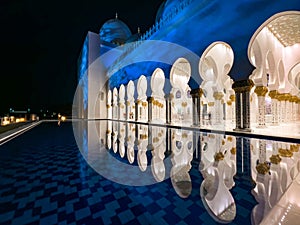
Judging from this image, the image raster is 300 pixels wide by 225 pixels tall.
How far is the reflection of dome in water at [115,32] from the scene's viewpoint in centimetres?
2306

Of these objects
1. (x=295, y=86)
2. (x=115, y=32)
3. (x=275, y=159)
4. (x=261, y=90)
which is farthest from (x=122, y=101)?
(x=275, y=159)

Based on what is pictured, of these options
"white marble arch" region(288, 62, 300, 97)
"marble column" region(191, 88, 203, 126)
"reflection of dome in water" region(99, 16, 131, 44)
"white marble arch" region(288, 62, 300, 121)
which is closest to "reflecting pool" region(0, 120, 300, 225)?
"marble column" region(191, 88, 203, 126)

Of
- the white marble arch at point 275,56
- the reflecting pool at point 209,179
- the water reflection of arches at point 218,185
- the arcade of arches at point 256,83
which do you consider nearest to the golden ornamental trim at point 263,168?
the reflecting pool at point 209,179

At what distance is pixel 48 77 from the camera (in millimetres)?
23594

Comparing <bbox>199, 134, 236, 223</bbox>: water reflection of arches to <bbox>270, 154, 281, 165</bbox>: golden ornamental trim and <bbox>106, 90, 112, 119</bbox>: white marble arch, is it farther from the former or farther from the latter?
<bbox>106, 90, 112, 119</bbox>: white marble arch

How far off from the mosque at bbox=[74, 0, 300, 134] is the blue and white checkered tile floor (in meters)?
5.83

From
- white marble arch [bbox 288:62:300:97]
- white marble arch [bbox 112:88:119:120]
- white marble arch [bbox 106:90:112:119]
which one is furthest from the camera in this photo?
white marble arch [bbox 106:90:112:119]

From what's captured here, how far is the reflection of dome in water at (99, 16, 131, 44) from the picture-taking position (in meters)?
23.1

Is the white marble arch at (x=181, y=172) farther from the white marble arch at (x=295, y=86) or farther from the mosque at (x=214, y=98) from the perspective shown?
the white marble arch at (x=295, y=86)

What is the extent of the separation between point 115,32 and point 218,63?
1723 centimetres

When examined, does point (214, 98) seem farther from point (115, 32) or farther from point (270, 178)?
point (115, 32)

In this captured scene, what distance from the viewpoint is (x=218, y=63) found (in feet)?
34.2

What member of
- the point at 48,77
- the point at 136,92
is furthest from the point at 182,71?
the point at 48,77

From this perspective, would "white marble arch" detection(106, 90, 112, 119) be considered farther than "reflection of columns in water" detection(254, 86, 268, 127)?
Yes
